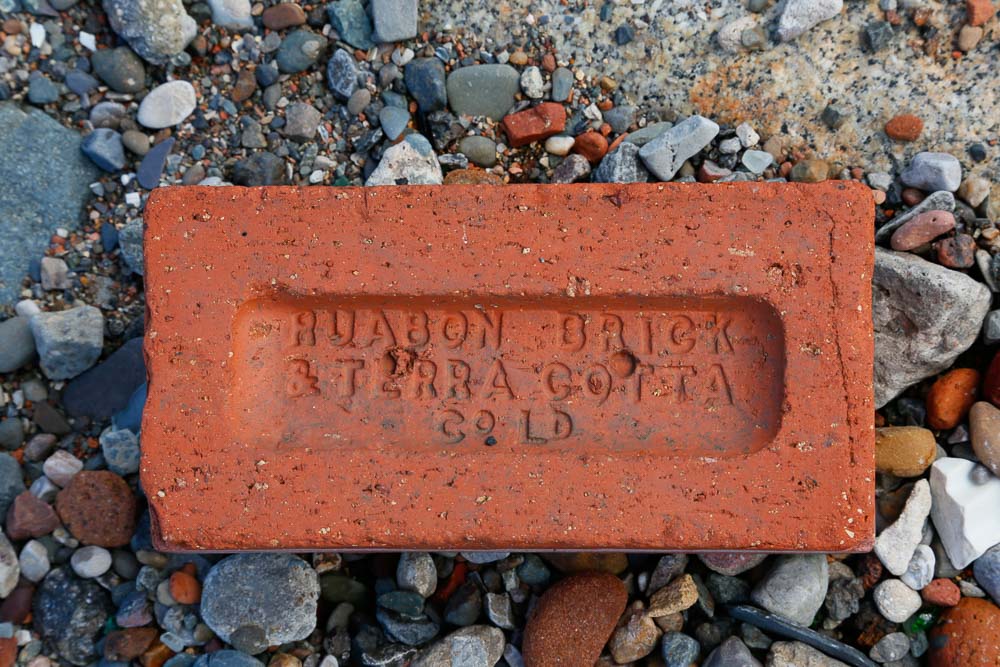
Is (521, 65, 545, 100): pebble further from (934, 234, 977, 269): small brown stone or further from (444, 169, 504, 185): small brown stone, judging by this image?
(934, 234, 977, 269): small brown stone

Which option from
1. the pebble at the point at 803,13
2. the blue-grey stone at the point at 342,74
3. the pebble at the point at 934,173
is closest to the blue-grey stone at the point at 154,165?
the blue-grey stone at the point at 342,74

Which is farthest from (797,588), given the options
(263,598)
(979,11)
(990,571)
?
(979,11)

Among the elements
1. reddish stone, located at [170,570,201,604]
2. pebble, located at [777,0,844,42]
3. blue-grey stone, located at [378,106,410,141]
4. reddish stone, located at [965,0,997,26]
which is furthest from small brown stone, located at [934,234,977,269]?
reddish stone, located at [170,570,201,604]

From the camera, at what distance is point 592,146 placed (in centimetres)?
249

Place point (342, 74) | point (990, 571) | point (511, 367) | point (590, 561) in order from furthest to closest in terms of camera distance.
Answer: point (342, 74), point (590, 561), point (990, 571), point (511, 367)

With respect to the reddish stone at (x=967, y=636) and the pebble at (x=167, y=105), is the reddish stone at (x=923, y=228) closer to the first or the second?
the reddish stone at (x=967, y=636)

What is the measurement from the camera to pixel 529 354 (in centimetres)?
198

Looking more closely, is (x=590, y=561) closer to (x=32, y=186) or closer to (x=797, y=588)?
(x=797, y=588)

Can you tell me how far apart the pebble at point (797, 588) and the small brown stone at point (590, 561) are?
411 mm

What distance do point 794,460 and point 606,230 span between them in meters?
0.70

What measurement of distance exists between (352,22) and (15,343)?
146cm

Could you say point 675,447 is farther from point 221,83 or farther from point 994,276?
point 221,83

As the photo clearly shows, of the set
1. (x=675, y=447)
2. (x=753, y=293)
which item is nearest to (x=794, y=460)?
(x=675, y=447)

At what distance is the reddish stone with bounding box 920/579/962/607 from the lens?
2.25 meters
